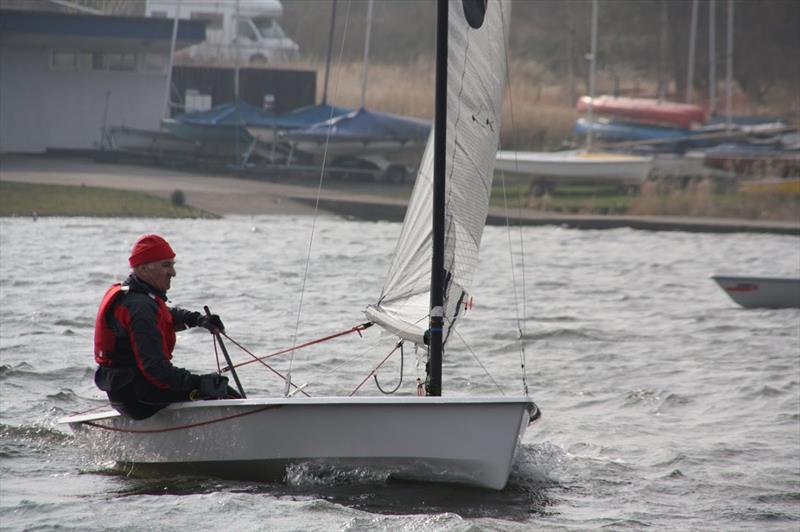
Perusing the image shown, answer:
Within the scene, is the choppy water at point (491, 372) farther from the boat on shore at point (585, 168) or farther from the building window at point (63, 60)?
the building window at point (63, 60)

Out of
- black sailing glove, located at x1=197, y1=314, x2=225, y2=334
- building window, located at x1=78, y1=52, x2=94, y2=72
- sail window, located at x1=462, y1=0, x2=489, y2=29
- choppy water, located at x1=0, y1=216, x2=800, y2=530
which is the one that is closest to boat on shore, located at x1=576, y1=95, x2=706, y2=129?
building window, located at x1=78, y1=52, x2=94, y2=72

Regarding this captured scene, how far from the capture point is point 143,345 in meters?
7.68

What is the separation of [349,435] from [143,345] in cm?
129

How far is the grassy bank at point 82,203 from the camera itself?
2427cm

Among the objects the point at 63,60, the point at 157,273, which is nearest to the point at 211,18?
the point at 63,60

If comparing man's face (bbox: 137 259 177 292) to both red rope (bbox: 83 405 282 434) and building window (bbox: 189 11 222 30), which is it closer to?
red rope (bbox: 83 405 282 434)

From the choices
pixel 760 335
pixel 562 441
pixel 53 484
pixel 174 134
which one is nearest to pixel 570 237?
pixel 760 335

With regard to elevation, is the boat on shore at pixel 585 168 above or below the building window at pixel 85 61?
below

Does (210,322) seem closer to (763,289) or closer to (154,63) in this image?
(763,289)

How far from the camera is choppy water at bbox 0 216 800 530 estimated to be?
25.8 feet

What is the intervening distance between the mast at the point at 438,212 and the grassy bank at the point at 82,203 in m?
16.8

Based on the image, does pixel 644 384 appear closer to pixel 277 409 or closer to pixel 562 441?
pixel 562 441

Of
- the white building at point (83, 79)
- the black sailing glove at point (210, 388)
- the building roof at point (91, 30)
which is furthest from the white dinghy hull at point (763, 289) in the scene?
the white building at point (83, 79)

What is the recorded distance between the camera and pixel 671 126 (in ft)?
133
